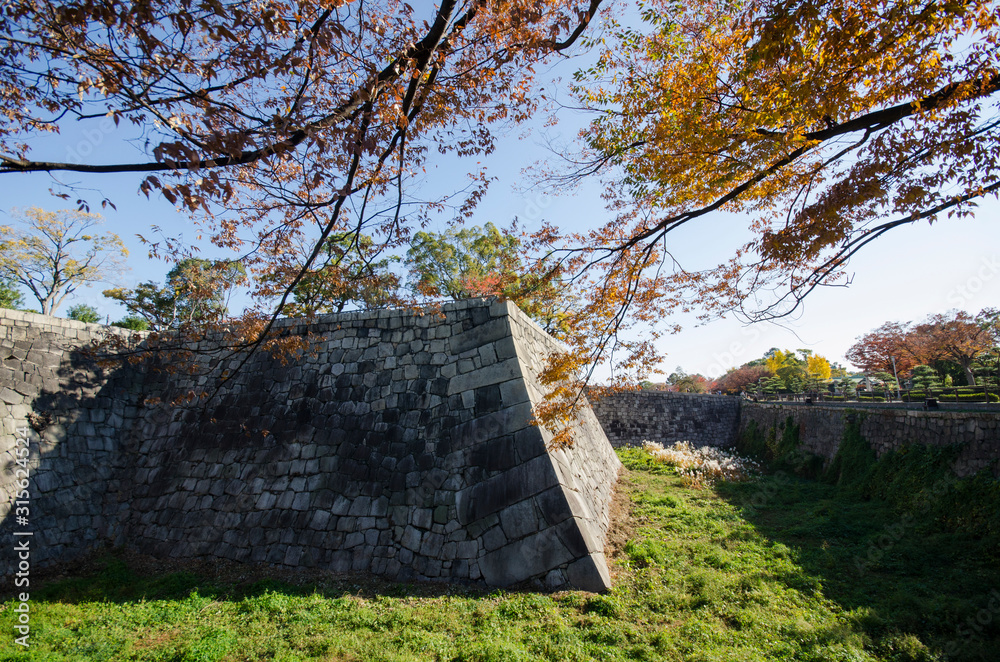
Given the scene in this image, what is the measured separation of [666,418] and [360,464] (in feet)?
63.2

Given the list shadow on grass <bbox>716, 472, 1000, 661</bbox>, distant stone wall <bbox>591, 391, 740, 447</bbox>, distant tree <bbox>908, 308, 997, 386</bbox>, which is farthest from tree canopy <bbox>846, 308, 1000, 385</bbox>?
shadow on grass <bbox>716, 472, 1000, 661</bbox>

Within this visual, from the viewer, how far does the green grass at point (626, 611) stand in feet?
14.0

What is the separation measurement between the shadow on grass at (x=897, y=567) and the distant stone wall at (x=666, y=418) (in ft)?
37.9

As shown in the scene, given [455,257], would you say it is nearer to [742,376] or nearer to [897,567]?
[897,567]

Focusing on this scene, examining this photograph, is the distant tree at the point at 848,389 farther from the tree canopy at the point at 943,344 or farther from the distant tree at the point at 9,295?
the distant tree at the point at 9,295

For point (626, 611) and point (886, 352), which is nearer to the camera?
point (626, 611)

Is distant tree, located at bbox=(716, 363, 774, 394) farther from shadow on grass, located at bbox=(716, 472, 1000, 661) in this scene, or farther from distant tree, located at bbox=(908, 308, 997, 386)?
shadow on grass, located at bbox=(716, 472, 1000, 661)

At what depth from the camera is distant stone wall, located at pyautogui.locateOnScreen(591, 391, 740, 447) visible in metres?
21.5

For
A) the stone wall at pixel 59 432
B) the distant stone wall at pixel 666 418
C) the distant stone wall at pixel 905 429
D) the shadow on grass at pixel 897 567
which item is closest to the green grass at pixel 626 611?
the shadow on grass at pixel 897 567

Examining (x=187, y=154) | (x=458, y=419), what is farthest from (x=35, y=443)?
(x=187, y=154)

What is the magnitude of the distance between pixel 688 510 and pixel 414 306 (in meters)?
7.10

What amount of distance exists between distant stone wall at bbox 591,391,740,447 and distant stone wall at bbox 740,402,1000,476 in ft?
19.0

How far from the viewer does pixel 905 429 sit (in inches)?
372

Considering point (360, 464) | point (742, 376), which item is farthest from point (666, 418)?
point (742, 376)
